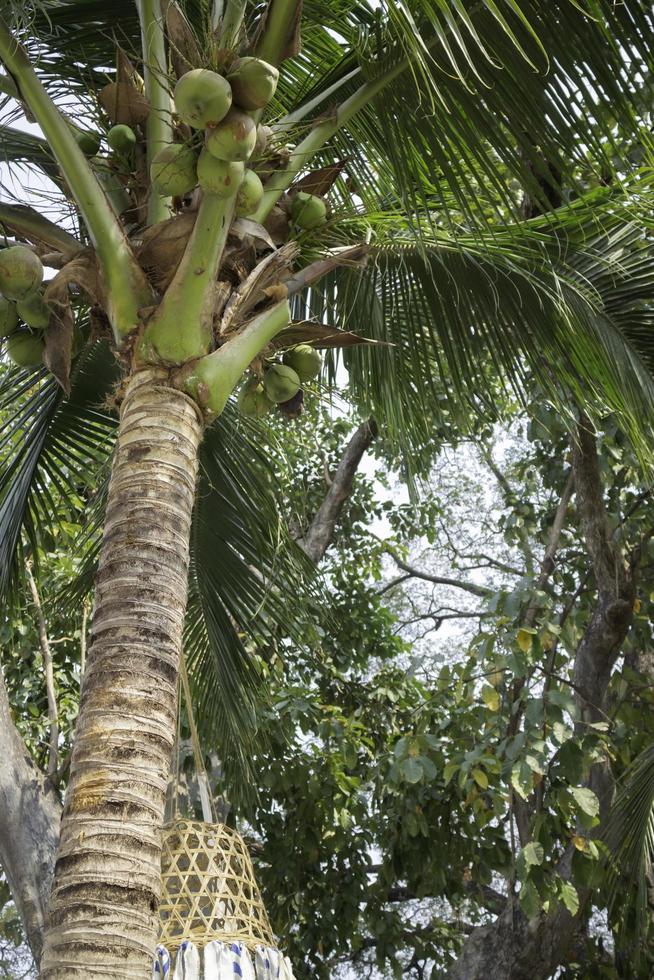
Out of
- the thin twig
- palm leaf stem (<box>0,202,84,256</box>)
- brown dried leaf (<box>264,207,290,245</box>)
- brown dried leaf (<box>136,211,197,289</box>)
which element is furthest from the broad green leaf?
palm leaf stem (<box>0,202,84,256</box>)

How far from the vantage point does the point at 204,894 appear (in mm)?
2316

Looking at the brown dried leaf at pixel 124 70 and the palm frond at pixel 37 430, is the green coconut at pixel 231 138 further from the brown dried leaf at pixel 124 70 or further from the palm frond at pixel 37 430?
the palm frond at pixel 37 430

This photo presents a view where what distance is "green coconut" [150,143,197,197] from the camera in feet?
7.05

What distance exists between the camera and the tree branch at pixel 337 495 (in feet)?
24.6

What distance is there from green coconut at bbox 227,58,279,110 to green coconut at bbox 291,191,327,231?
20.3 inches

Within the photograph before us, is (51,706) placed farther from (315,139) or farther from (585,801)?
(315,139)

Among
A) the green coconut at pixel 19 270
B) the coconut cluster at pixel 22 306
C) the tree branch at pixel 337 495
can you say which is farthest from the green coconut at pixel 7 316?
the tree branch at pixel 337 495

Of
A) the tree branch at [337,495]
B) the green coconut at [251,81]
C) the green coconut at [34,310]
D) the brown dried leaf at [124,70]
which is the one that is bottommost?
the green coconut at [34,310]

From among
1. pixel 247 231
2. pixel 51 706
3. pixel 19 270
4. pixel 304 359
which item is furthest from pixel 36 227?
pixel 51 706

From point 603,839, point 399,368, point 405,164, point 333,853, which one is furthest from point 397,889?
point 405,164

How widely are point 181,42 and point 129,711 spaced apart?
60.0 inches

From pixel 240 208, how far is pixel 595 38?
3.80 ft

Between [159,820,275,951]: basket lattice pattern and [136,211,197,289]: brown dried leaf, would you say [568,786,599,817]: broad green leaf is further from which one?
[136,211,197,289]: brown dried leaf

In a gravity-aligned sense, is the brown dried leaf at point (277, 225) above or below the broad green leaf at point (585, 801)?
above
